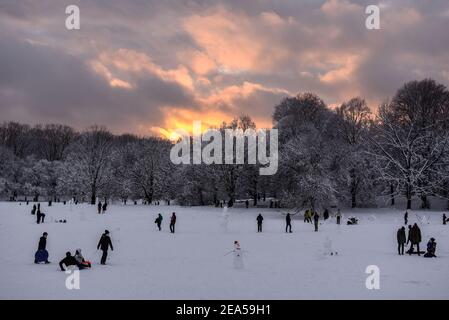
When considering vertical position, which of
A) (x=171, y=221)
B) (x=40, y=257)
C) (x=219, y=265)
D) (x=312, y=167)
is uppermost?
(x=312, y=167)

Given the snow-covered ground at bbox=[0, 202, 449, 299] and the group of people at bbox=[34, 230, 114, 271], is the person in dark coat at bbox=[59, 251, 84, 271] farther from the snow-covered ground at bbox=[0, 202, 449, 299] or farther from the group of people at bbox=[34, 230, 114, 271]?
the snow-covered ground at bbox=[0, 202, 449, 299]

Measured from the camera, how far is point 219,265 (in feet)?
63.4

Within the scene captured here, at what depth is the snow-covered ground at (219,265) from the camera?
47.0 ft

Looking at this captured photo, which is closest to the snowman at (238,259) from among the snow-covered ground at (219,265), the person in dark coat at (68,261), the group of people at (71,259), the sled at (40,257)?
the snow-covered ground at (219,265)

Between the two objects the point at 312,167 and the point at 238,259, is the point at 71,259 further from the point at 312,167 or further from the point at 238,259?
the point at 312,167

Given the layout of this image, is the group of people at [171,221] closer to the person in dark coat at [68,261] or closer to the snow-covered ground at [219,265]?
the snow-covered ground at [219,265]

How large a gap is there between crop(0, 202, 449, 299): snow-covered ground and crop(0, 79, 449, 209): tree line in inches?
607

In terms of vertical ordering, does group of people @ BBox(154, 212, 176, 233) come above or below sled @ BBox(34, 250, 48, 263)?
above

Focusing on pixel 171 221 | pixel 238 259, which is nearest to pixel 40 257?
pixel 238 259

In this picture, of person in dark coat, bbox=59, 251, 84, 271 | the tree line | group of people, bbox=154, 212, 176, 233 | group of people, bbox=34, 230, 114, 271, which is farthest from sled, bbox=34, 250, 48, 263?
the tree line

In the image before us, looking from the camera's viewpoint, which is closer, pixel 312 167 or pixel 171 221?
pixel 171 221

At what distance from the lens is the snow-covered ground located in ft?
47.0

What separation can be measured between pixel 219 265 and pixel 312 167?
31.3 meters

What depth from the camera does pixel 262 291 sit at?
47.4 feet
